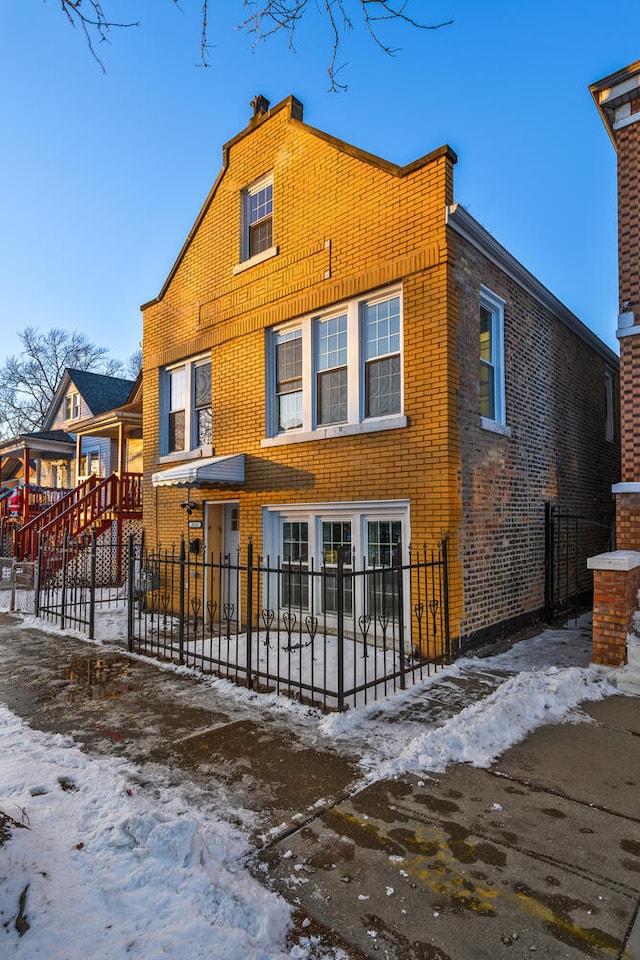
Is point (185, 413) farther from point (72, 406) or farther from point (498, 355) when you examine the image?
point (72, 406)

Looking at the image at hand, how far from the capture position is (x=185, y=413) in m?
11.7

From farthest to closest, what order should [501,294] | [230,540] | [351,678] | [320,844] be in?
[230,540]
[501,294]
[351,678]
[320,844]

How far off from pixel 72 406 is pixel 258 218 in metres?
20.4

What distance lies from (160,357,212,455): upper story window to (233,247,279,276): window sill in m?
1.98

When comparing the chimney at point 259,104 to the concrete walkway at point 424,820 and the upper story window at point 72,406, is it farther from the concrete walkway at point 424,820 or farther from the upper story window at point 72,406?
the upper story window at point 72,406

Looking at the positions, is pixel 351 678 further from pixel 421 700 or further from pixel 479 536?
pixel 479 536

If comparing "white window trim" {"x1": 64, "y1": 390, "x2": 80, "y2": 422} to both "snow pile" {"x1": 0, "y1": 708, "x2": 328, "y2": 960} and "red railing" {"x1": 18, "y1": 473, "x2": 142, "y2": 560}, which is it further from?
"snow pile" {"x1": 0, "y1": 708, "x2": 328, "y2": 960}

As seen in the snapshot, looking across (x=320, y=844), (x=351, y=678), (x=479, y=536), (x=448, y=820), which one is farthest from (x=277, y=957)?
(x=479, y=536)

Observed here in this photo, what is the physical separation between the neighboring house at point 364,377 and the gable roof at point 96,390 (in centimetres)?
1560

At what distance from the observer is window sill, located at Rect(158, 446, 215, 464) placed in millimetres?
10914

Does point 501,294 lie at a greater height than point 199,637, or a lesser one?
greater

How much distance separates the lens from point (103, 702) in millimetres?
5867

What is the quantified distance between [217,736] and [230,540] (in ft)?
20.3

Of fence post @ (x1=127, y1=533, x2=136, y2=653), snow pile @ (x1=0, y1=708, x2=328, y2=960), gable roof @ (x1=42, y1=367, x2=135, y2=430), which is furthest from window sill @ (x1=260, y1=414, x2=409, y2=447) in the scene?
gable roof @ (x1=42, y1=367, x2=135, y2=430)
